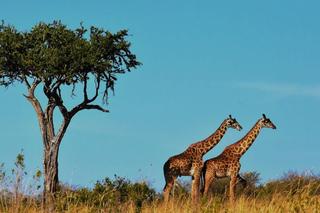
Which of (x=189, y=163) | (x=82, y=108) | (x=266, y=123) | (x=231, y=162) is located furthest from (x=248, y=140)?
(x=82, y=108)

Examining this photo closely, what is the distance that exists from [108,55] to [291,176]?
12.2 metres

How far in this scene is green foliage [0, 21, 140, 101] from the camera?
3747cm

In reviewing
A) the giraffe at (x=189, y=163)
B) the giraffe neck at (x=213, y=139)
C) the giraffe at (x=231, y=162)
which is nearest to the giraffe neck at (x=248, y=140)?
the giraffe at (x=231, y=162)

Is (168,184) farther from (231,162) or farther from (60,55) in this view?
(60,55)

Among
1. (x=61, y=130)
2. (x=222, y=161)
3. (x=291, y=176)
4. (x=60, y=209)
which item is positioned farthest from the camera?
(x=61, y=130)

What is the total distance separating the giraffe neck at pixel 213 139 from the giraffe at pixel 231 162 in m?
0.89

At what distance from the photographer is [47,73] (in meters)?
37.1

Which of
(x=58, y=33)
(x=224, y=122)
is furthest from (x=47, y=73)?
(x=224, y=122)

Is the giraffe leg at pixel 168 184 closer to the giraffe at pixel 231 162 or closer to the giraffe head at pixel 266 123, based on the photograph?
the giraffe at pixel 231 162

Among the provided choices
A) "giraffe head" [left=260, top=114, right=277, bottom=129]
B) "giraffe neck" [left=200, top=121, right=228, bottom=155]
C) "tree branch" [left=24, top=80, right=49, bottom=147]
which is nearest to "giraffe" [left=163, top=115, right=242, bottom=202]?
"giraffe neck" [left=200, top=121, right=228, bottom=155]

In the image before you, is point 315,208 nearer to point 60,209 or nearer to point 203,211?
point 203,211

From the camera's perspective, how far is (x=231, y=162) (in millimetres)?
25547

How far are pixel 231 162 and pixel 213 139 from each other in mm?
2031

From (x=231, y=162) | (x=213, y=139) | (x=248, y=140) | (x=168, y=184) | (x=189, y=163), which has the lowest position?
(x=168, y=184)
